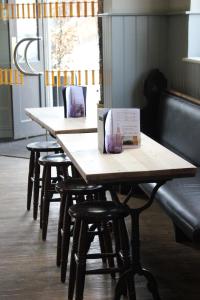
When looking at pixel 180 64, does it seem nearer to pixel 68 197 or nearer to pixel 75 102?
pixel 75 102

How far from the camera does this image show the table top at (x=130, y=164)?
2621 mm

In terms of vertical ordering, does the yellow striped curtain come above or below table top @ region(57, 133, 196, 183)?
above

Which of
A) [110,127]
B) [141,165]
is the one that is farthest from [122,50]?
[141,165]

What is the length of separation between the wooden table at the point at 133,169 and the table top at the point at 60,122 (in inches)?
20.4

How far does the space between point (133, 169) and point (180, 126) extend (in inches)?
66.9

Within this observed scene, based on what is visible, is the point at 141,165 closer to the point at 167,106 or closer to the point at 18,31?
the point at 167,106

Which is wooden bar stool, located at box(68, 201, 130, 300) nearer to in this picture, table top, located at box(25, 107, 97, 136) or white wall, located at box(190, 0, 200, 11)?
table top, located at box(25, 107, 97, 136)

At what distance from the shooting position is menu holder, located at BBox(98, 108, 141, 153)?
3025 mm

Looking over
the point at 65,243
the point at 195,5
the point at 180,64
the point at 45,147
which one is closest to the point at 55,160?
the point at 45,147

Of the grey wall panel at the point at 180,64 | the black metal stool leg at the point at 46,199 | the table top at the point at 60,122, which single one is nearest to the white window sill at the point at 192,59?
the grey wall panel at the point at 180,64

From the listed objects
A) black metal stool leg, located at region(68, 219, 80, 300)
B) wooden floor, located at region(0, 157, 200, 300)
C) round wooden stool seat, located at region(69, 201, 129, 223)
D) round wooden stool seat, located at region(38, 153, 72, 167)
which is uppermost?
round wooden stool seat, located at region(38, 153, 72, 167)

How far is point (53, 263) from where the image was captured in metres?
3.55

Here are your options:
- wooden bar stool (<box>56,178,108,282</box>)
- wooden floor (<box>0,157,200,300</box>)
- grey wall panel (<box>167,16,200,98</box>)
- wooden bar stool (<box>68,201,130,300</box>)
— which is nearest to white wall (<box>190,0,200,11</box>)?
grey wall panel (<box>167,16,200,98</box>)

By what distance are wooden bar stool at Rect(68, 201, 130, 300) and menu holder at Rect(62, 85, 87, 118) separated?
4.40 ft
